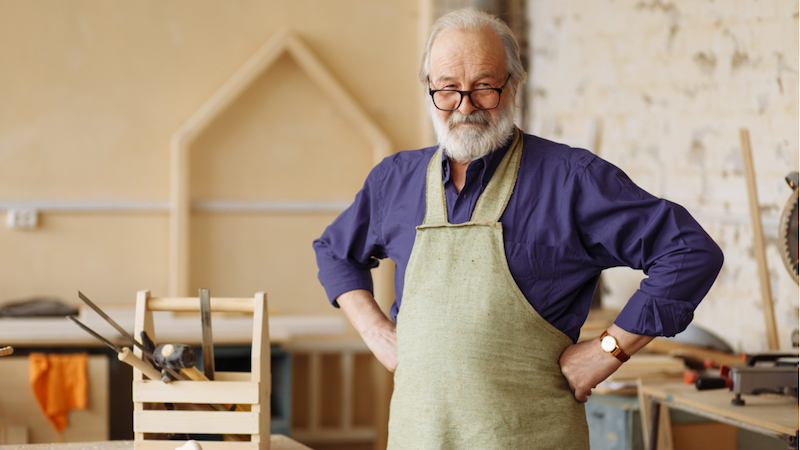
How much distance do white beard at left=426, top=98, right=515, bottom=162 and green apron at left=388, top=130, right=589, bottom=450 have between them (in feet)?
0.32

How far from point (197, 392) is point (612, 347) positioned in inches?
33.2

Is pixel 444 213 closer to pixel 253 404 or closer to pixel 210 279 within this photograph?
pixel 253 404

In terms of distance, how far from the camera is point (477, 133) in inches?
65.4

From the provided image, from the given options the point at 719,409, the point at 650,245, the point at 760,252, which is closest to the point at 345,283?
the point at 650,245

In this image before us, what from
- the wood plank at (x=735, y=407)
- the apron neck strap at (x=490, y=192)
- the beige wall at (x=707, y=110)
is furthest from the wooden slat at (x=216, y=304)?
the beige wall at (x=707, y=110)

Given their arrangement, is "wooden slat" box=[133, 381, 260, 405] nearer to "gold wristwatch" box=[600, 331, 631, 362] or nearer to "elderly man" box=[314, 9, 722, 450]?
"elderly man" box=[314, 9, 722, 450]

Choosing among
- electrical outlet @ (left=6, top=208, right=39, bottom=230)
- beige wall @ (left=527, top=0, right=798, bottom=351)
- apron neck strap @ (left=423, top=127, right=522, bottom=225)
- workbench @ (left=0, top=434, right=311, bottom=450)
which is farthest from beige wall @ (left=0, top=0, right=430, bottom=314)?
apron neck strap @ (left=423, top=127, right=522, bottom=225)

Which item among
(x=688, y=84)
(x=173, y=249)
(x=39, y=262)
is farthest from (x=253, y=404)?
(x=39, y=262)

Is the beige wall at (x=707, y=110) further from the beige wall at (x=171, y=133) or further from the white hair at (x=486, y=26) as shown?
the white hair at (x=486, y=26)

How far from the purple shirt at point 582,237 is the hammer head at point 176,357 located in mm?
494

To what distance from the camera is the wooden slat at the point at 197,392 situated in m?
1.56

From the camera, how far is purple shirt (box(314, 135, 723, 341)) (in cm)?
152

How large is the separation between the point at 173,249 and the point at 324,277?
7.16 ft

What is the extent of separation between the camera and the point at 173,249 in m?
3.90
